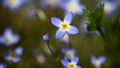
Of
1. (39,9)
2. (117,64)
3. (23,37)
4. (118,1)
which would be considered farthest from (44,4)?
(117,64)

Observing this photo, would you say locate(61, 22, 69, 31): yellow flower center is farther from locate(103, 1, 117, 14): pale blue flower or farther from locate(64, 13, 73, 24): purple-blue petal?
locate(103, 1, 117, 14): pale blue flower

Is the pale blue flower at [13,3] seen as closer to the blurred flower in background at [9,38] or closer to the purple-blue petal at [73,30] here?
the blurred flower in background at [9,38]

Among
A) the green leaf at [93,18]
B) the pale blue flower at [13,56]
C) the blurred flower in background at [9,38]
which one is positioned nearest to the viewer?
the green leaf at [93,18]

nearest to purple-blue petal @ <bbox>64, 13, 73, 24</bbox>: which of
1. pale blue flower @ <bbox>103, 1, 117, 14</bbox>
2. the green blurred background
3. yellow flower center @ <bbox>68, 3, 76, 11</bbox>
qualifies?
the green blurred background

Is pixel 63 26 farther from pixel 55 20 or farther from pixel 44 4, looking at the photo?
pixel 44 4

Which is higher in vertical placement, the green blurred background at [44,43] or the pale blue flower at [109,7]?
the pale blue flower at [109,7]

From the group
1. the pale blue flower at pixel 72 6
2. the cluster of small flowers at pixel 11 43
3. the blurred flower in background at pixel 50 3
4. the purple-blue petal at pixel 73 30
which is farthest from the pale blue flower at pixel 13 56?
the blurred flower in background at pixel 50 3
